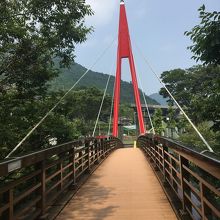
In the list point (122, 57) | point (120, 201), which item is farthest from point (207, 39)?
point (122, 57)

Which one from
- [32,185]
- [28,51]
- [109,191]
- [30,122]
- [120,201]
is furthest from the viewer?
[30,122]

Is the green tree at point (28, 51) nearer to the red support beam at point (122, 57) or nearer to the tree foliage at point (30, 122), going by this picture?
the tree foliage at point (30, 122)

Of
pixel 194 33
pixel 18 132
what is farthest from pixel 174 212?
pixel 18 132

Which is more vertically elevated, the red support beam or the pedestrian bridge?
the red support beam

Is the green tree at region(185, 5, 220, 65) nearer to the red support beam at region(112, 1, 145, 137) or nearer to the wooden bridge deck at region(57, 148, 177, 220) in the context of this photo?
the wooden bridge deck at region(57, 148, 177, 220)

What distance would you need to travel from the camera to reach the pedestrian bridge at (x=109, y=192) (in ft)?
11.8

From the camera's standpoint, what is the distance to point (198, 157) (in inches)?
143

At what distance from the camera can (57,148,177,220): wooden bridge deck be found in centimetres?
532

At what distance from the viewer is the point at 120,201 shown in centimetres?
627

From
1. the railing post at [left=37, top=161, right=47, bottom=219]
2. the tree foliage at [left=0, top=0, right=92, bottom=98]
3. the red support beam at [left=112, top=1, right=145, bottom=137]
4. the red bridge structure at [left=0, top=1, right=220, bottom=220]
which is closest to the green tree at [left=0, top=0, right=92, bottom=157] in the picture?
the tree foliage at [left=0, top=0, right=92, bottom=98]

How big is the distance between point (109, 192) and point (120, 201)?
0.97m

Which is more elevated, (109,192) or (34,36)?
(34,36)

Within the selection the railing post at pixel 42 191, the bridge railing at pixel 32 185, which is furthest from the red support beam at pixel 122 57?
the railing post at pixel 42 191

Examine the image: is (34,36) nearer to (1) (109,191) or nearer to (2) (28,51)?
(2) (28,51)
